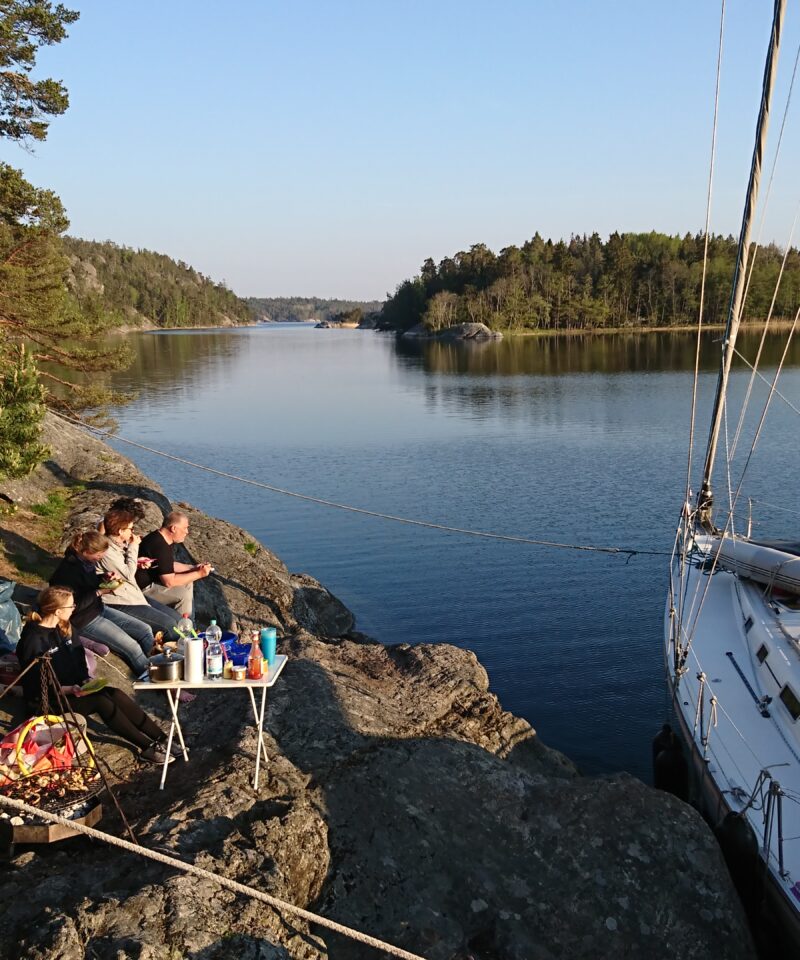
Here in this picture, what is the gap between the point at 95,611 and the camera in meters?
7.96

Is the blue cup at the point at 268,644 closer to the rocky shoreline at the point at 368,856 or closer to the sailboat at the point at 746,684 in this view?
the rocky shoreline at the point at 368,856

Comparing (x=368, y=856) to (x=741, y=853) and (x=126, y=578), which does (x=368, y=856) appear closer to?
(x=741, y=853)

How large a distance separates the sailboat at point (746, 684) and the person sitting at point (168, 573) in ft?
19.5

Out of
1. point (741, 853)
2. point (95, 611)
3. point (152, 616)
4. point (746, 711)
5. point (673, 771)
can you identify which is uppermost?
point (95, 611)

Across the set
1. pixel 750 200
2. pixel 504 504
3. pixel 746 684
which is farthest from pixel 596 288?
pixel 746 684

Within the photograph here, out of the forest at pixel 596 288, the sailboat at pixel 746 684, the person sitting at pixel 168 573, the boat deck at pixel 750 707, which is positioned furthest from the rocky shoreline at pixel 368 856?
the forest at pixel 596 288

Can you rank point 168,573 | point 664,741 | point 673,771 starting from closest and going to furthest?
point 168,573 < point 673,771 < point 664,741

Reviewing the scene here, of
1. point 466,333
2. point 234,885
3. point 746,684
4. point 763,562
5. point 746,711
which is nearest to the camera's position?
point 234,885

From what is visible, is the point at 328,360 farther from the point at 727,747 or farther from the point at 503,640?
the point at 727,747

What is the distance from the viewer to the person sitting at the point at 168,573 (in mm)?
9250

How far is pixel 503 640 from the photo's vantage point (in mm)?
15750

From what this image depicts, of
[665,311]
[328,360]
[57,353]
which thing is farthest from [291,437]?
[665,311]

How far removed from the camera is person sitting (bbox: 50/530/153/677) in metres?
7.83

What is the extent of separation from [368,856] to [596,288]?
152m
